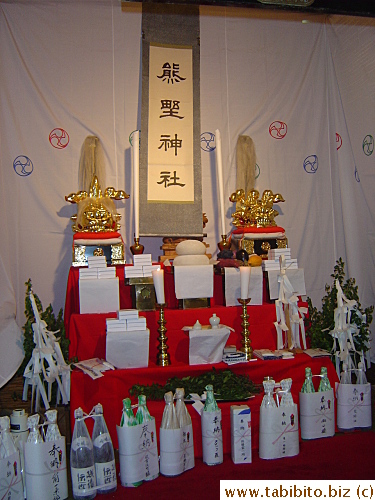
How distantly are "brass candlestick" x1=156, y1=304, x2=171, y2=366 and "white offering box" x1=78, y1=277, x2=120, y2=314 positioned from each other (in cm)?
28

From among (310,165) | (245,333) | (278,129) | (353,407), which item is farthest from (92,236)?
(310,165)

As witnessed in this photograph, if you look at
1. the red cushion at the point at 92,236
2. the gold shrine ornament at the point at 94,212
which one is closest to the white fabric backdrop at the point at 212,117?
the gold shrine ornament at the point at 94,212

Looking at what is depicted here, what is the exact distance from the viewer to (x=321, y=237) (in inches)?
184

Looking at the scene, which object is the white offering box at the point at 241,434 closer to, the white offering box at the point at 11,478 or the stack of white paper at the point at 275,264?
the white offering box at the point at 11,478

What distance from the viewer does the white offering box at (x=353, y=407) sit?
115 inches

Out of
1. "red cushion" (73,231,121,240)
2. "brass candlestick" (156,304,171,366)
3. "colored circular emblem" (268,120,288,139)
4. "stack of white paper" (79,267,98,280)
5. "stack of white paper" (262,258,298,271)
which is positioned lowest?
"brass candlestick" (156,304,171,366)

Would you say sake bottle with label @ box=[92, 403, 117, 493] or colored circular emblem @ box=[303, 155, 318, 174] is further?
colored circular emblem @ box=[303, 155, 318, 174]

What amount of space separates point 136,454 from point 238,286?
133 centimetres

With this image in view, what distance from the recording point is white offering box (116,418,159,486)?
7.72 ft

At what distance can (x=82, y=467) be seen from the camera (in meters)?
2.26

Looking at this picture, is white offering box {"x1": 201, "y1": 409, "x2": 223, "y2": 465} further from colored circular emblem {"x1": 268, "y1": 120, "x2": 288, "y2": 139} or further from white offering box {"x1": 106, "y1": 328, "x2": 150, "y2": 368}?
colored circular emblem {"x1": 268, "y1": 120, "x2": 288, "y2": 139}

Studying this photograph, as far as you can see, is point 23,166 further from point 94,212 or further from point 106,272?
point 106,272

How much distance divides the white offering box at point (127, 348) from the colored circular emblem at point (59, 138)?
1931 mm

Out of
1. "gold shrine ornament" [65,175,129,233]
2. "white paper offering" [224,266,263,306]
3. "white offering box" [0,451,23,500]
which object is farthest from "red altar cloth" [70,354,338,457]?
"gold shrine ornament" [65,175,129,233]
